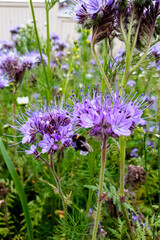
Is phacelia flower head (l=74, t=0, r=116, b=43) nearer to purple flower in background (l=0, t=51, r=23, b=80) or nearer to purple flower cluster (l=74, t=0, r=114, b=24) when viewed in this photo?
purple flower cluster (l=74, t=0, r=114, b=24)

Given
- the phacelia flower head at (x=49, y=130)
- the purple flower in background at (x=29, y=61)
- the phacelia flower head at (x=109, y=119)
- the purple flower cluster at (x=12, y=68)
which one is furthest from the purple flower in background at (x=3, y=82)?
the phacelia flower head at (x=109, y=119)

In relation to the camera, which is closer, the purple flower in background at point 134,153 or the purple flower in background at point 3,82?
the purple flower in background at point 3,82

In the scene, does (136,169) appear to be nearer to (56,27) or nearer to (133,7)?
(133,7)

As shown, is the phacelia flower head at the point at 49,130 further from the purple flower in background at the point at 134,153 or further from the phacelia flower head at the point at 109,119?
the purple flower in background at the point at 134,153

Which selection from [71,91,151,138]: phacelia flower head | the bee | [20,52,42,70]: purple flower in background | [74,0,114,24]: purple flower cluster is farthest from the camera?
[20,52,42,70]: purple flower in background

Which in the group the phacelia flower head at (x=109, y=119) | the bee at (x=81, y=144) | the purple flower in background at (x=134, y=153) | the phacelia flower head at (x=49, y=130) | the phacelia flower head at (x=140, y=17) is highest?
the phacelia flower head at (x=140, y=17)

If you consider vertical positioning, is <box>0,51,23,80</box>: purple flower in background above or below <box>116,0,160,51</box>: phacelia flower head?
below

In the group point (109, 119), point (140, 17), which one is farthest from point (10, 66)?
point (109, 119)

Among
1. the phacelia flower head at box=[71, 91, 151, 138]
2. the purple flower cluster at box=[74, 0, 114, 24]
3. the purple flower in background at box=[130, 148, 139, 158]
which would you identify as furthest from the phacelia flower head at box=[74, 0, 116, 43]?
the purple flower in background at box=[130, 148, 139, 158]

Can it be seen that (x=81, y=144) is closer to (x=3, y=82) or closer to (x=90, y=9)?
(x=90, y=9)
